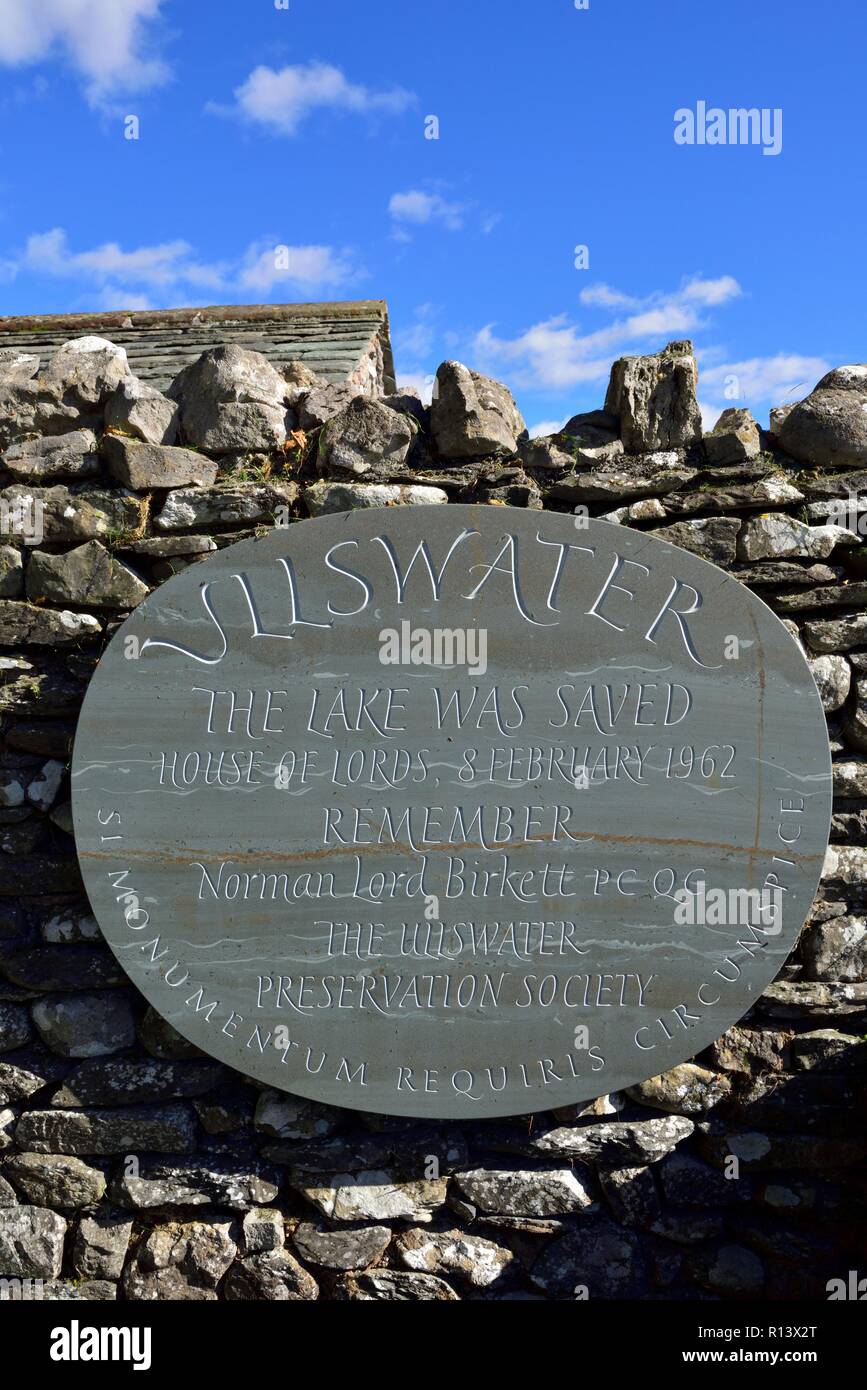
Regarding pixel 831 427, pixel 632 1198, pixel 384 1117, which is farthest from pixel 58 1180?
pixel 831 427

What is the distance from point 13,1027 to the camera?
3.25m

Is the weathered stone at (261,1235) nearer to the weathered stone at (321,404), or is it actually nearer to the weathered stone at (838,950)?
the weathered stone at (838,950)

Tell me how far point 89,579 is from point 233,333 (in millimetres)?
2935

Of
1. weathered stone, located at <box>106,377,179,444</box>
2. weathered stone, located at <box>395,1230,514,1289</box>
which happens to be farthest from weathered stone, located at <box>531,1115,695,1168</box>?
weathered stone, located at <box>106,377,179,444</box>

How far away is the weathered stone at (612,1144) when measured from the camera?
3115 mm

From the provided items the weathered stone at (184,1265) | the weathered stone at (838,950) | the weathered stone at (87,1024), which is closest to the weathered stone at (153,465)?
the weathered stone at (87,1024)

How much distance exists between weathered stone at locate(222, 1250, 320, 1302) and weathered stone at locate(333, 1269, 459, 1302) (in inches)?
3.8

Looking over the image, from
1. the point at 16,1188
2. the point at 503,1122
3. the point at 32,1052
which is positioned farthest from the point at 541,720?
the point at 16,1188

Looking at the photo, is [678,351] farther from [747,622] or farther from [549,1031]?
[549,1031]

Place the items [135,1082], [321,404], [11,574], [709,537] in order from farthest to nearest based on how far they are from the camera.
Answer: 1. [321,404]
2. [11,574]
3. [709,537]
4. [135,1082]

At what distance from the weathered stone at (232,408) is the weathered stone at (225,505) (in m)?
0.21

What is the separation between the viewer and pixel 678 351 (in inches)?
139

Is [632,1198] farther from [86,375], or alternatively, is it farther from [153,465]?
[86,375]

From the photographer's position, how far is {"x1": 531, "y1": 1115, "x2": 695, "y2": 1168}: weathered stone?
3.12 metres
